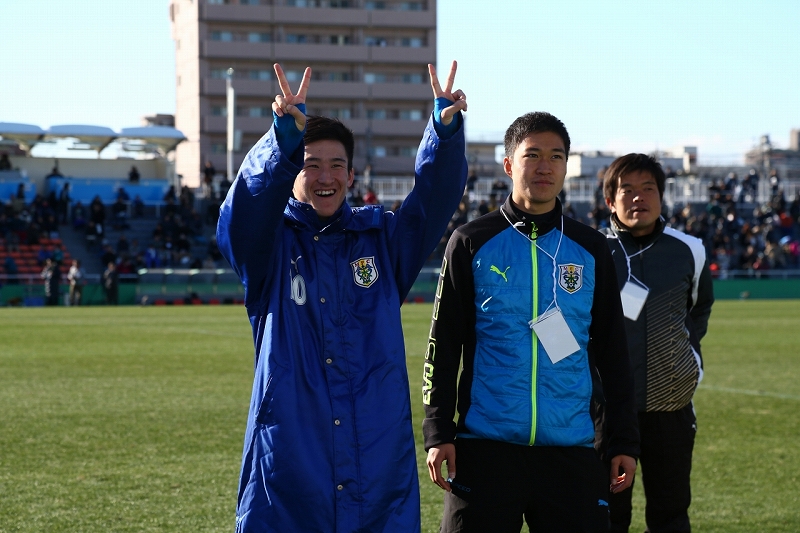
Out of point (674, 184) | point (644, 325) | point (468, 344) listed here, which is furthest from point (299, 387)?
point (674, 184)

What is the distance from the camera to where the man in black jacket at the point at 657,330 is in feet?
15.6

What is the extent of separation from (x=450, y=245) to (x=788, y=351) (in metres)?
13.7

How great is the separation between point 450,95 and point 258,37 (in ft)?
246

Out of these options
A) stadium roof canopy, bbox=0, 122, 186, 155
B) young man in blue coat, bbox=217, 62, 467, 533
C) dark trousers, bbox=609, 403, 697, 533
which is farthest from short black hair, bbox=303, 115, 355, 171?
stadium roof canopy, bbox=0, 122, 186, 155

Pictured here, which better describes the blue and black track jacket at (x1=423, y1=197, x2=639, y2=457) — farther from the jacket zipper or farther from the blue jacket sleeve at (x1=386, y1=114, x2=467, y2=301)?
the blue jacket sleeve at (x1=386, y1=114, x2=467, y2=301)

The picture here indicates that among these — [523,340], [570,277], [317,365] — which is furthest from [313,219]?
[570,277]

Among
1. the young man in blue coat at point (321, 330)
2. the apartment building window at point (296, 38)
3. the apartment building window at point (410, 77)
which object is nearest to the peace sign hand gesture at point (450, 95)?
the young man in blue coat at point (321, 330)

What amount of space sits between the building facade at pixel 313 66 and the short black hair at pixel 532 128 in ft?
229

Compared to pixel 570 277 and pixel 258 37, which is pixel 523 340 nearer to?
pixel 570 277

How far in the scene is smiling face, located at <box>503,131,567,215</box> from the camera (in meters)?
→ 3.82

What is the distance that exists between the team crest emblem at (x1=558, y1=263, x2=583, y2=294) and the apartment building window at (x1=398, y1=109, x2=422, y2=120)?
7627 centimetres

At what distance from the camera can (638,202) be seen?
4.90m

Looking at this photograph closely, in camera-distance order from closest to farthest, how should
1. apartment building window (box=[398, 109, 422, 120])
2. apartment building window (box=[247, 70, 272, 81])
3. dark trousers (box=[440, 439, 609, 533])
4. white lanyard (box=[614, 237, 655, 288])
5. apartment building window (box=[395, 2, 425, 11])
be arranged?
dark trousers (box=[440, 439, 609, 533]) → white lanyard (box=[614, 237, 655, 288]) → apartment building window (box=[247, 70, 272, 81]) → apartment building window (box=[395, 2, 425, 11]) → apartment building window (box=[398, 109, 422, 120])

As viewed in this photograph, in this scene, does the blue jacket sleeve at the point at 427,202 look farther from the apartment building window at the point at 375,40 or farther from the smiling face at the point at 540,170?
the apartment building window at the point at 375,40
